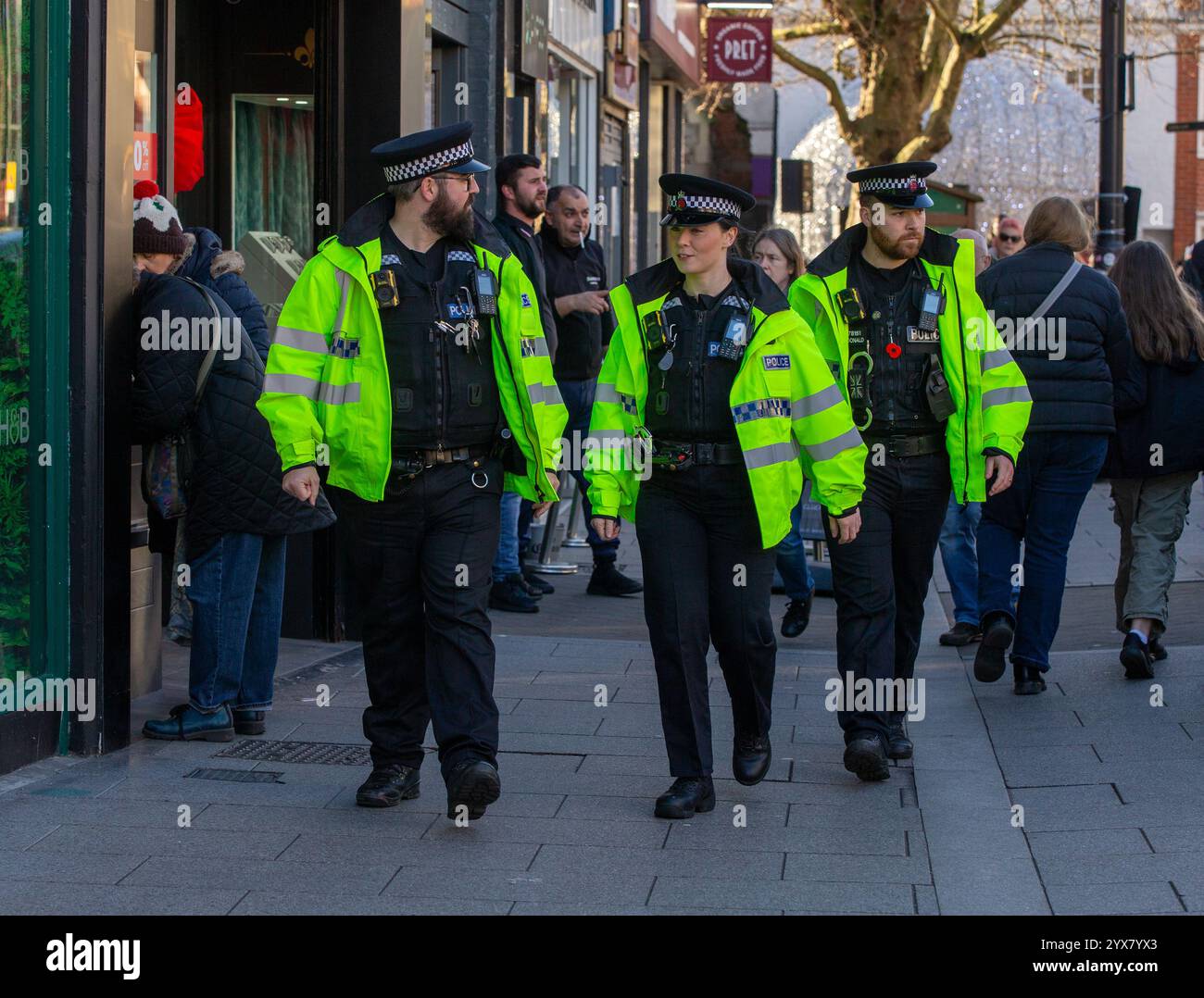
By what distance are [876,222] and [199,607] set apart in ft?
8.71

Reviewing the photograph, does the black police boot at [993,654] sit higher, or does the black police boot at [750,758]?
the black police boot at [993,654]

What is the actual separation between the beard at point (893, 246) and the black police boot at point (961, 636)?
3047mm

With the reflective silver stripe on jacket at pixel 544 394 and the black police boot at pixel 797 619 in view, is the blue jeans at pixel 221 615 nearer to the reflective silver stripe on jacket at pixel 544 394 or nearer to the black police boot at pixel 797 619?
the reflective silver stripe on jacket at pixel 544 394

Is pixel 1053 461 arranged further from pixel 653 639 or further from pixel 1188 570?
pixel 1188 570

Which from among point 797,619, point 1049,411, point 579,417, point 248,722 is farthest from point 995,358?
point 579,417

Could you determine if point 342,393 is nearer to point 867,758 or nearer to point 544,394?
point 544,394

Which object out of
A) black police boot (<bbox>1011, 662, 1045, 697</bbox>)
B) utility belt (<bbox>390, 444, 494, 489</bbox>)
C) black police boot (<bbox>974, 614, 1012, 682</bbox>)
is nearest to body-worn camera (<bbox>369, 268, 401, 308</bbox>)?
utility belt (<bbox>390, 444, 494, 489</bbox>)

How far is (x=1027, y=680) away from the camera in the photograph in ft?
24.7

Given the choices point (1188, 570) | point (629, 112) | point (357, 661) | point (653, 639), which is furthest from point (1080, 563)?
point (629, 112)

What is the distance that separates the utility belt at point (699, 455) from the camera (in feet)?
18.2

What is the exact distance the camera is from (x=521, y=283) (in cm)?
551

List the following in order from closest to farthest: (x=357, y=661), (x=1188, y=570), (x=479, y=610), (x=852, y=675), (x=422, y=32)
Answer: (x=479, y=610) → (x=852, y=675) → (x=357, y=661) → (x=422, y=32) → (x=1188, y=570)

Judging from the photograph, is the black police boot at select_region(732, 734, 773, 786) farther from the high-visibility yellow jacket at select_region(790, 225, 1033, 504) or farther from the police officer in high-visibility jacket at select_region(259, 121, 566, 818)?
the high-visibility yellow jacket at select_region(790, 225, 1033, 504)

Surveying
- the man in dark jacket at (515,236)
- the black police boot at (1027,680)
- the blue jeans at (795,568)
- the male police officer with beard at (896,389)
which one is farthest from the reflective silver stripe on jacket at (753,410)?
the man in dark jacket at (515,236)
